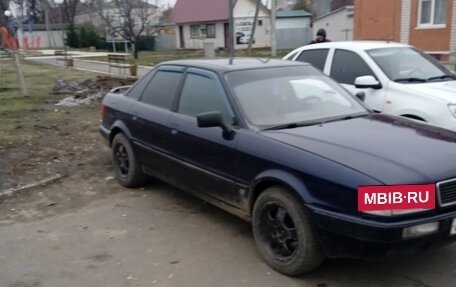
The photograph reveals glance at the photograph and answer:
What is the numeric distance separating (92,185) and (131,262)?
93.2 inches

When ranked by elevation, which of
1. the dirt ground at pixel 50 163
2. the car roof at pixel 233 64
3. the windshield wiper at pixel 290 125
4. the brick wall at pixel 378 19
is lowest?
the dirt ground at pixel 50 163

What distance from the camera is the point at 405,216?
3.24m

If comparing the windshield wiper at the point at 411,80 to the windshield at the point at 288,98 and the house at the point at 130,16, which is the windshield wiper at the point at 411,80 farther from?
the house at the point at 130,16

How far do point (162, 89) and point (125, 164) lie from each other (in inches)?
45.9

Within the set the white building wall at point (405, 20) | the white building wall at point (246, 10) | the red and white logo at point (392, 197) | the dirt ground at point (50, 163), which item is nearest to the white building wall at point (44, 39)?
the white building wall at point (246, 10)

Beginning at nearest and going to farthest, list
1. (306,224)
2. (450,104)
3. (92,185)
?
1. (306,224)
2. (450,104)
3. (92,185)

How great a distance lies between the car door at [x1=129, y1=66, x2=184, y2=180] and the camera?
5.21m

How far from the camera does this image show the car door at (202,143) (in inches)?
170

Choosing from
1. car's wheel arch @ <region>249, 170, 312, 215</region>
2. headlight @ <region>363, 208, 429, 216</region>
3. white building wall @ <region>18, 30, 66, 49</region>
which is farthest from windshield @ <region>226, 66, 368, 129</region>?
white building wall @ <region>18, 30, 66, 49</region>

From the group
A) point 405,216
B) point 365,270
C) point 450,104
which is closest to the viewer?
point 405,216

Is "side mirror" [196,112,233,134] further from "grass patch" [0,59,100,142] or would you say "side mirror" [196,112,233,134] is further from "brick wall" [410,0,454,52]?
"brick wall" [410,0,454,52]

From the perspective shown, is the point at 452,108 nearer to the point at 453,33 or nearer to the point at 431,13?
the point at 453,33

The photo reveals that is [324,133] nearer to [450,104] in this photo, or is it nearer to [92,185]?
[450,104]

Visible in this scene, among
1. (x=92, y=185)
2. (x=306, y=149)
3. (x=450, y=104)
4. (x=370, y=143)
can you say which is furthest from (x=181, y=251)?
(x=450, y=104)
